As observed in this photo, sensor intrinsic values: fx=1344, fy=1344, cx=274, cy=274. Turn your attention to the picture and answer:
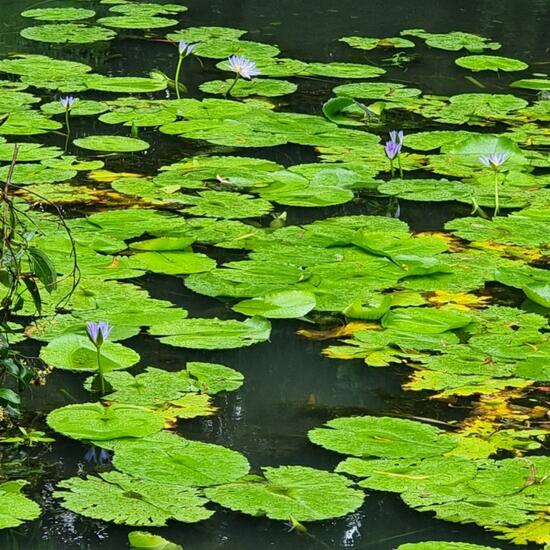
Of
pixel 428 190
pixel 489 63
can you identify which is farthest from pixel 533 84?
pixel 428 190

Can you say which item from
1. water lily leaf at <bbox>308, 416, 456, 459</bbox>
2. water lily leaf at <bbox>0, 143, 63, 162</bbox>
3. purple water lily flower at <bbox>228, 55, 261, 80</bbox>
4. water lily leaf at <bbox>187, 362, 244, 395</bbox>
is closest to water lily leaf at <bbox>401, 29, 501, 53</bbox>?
purple water lily flower at <bbox>228, 55, 261, 80</bbox>

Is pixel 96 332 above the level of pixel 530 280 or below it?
above

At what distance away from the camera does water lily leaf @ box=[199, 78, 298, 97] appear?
15.6 feet

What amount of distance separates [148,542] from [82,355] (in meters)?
0.67

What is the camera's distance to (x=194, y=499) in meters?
2.09

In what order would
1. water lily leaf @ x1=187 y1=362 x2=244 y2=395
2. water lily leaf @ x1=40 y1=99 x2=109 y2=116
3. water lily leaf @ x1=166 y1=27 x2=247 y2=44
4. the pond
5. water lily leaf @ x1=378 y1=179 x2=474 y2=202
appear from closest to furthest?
the pond, water lily leaf @ x1=187 y1=362 x2=244 y2=395, water lily leaf @ x1=378 y1=179 x2=474 y2=202, water lily leaf @ x1=40 y1=99 x2=109 y2=116, water lily leaf @ x1=166 y1=27 x2=247 y2=44

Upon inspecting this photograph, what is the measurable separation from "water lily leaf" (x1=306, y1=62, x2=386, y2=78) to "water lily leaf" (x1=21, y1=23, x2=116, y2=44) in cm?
88

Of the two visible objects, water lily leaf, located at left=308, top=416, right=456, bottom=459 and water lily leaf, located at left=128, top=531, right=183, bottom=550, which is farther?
water lily leaf, located at left=308, top=416, right=456, bottom=459

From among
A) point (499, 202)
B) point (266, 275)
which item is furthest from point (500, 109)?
point (266, 275)

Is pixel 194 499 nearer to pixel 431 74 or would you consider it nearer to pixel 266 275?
pixel 266 275

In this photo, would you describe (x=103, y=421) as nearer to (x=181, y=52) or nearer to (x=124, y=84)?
(x=181, y=52)

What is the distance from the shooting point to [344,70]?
16.8 feet

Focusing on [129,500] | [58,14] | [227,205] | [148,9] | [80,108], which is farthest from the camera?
[148,9]

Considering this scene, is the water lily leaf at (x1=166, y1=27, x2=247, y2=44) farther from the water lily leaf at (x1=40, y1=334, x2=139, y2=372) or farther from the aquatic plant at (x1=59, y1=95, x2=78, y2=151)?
the water lily leaf at (x1=40, y1=334, x2=139, y2=372)
